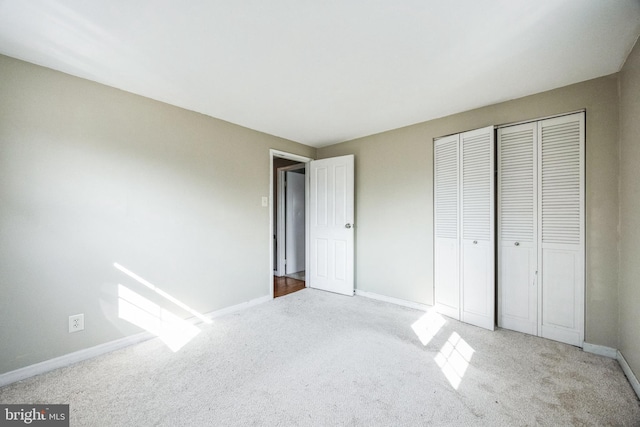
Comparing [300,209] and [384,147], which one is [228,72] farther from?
[300,209]

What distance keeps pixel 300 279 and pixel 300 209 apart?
1.39 meters

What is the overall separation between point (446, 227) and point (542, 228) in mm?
831

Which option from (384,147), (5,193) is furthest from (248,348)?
(384,147)

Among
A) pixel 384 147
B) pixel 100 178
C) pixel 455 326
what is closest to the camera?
pixel 100 178

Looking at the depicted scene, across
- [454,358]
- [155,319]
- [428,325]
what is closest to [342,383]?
[454,358]

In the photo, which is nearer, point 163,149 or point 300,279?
point 163,149

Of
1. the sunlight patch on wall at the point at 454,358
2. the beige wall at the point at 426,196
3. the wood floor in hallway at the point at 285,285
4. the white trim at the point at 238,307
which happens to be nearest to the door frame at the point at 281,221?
the wood floor in hallway at the point at 285,285

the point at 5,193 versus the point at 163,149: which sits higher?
the point at 163,149

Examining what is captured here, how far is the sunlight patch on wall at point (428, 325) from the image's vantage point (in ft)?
7.97

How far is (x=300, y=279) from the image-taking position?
4652mm

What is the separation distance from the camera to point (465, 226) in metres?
2.75

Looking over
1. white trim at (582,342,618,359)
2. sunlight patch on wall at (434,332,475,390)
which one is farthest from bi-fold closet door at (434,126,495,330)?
white trim at (582,342,618,359)

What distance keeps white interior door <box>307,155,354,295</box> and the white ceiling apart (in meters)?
1.37

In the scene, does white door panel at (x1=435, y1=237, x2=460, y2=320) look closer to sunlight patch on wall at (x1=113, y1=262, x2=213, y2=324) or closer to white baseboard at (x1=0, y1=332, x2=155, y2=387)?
sunlight patch on wall at (x1=113, y1=262, x2=213, y2=324)
